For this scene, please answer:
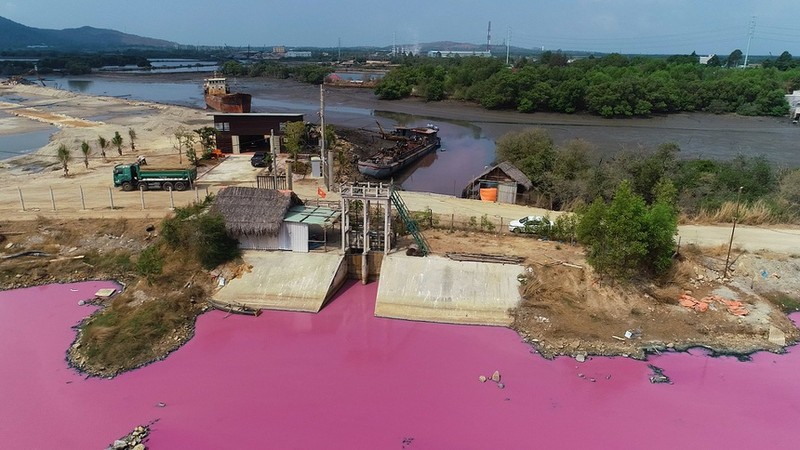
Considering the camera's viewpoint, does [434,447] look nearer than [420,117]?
Yes

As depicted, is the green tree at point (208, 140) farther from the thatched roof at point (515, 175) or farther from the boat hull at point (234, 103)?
the thatched roof at point (515, 175)

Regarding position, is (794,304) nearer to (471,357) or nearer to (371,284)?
(471,357)

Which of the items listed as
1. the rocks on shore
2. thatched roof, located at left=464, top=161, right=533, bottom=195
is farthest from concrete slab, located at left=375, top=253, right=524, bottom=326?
thatched roof, located at left=464, top=161, right=533, bottom=195

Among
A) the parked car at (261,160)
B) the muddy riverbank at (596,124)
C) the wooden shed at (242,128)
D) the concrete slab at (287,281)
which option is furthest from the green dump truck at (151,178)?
the muddy riverbank at (596,124)

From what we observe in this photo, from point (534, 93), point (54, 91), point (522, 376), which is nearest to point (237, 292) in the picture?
point (522, 376)

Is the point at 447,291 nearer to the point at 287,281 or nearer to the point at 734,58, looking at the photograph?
the point at 287,281

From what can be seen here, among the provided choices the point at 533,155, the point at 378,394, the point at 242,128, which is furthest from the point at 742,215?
the point at 242,128

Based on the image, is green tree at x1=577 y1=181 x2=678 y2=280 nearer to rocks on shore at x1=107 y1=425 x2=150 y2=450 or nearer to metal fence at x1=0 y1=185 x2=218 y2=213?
rocks on shore at x1=107 y1=425 x2=150 y2=450
